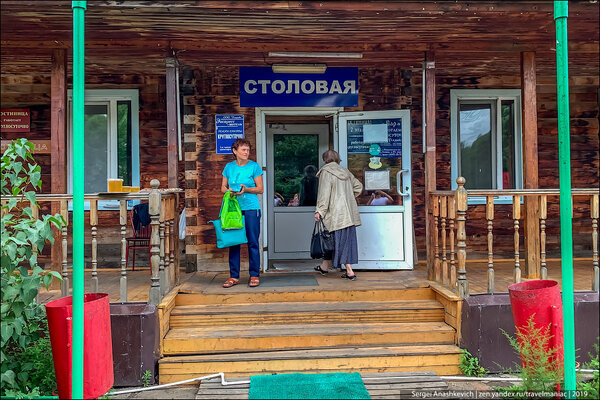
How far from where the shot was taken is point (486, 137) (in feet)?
24.2

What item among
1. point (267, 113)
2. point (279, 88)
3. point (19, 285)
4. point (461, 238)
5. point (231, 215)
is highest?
point (279, 88)

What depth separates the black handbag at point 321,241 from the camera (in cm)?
580

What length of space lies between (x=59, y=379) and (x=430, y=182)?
13.1 feet

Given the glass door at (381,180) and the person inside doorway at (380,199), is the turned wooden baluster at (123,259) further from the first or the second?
the person inside doorway at (380,199)

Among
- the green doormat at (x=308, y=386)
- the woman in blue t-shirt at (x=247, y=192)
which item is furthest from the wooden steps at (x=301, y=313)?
the green doormat at (x=308, y=386)

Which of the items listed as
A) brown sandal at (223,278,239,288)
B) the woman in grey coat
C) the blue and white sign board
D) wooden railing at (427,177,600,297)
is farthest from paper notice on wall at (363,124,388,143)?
brown sandal at (223,278,239,288)

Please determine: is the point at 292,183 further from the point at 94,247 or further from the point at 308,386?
the point at 308,386

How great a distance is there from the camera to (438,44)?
5684 millimetres

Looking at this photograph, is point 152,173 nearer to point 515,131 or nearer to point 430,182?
point 430,182

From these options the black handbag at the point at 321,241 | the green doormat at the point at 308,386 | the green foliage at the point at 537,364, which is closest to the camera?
the green foliage at the point at 537,364

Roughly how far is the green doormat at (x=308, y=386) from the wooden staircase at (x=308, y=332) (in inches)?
6.9

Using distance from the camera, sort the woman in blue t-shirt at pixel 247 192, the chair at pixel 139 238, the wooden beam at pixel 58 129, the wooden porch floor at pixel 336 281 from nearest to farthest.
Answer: the wooden porch floor at pixel 336 281, the woman in blue t-shirt at pixel 247 192, the wooden beam at pixel 58 129, the chair at pixel 139 238

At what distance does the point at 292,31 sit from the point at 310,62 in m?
0.99

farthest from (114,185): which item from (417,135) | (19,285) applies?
(417,135)
